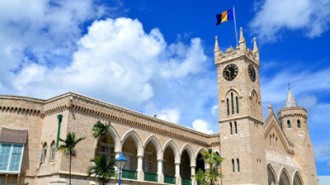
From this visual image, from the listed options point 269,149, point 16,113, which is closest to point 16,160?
point 16,113

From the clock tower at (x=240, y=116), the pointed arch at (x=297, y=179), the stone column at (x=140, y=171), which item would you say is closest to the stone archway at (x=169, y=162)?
the clock tower at (x=240, y=116)

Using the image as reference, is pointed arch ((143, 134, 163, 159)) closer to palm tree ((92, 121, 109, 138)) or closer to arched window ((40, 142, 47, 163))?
palm tree ((92, 121, 109, 138))

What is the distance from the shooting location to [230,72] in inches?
1720

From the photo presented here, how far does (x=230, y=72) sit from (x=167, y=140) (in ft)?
37.7

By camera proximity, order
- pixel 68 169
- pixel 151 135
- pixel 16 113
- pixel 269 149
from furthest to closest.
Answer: pixel 269 149 < pixel 151 135 < pixel 16 113 < pixel 68 169

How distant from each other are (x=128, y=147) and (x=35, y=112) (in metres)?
9.80

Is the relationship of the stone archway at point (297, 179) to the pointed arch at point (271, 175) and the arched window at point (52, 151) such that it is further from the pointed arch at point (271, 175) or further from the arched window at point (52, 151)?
the arched window at point (52, 151)

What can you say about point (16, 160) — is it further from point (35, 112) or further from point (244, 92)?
point (244, 92)


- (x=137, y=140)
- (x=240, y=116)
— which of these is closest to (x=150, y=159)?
(x=137, y=140)

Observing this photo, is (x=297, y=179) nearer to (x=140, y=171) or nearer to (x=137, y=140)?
(x=140, y=171)

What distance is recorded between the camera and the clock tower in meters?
40.0

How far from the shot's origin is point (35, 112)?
3158cm

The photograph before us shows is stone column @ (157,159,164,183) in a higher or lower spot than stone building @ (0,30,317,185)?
lower

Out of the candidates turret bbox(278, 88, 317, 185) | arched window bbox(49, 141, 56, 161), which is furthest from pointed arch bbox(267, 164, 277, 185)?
arched window bbox(49, 141, 56, 161)
